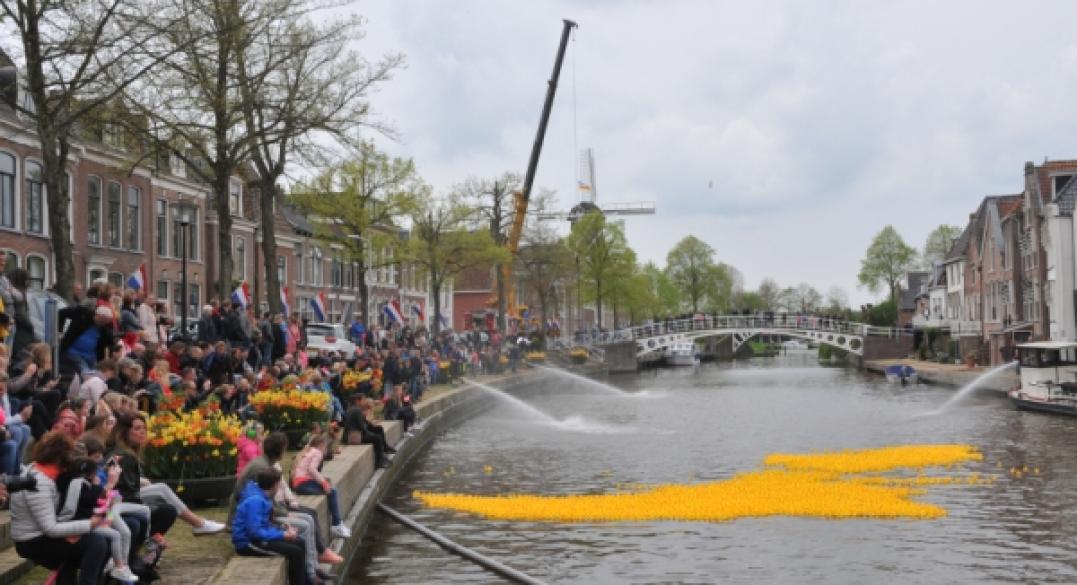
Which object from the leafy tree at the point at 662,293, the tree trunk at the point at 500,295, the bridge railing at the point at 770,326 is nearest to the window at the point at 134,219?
the tree trunk at the point at 500,295

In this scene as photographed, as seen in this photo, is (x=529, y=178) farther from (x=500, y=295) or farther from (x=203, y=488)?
(x=203, y=488)

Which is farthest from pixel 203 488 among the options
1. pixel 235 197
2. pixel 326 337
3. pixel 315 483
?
pixel 235 197

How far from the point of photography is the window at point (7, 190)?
120ft

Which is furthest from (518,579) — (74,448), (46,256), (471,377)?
(471,377)

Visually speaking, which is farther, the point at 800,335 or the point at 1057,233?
the point at 800,335

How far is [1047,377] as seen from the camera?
43.4 m

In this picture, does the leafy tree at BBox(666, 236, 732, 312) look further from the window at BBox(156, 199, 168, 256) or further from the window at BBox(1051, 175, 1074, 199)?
the window at BBox(156, 199, 168, 256)

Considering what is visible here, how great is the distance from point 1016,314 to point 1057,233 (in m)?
11.8

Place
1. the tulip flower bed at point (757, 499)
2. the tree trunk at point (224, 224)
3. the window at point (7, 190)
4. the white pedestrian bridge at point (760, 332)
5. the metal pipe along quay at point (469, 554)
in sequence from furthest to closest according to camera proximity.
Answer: the white pedestrian bridge at point (760, 332) → the window at point (7, 190) → the tree trunk at point (224, 224) → the tulip flower bed at point (757, 499) → the metal pipe along quay at point (469, 554)

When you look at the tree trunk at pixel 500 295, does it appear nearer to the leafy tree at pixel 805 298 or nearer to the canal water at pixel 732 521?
the canal water at pixel 732 521

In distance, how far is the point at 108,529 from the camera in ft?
30.9

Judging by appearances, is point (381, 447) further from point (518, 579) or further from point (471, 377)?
point (471, 377)

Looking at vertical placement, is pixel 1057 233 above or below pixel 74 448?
above

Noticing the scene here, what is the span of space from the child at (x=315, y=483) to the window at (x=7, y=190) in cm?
2563
